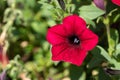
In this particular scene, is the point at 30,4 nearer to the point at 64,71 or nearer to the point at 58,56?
the point at 64,71

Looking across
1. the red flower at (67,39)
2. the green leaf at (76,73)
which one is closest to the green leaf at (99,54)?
the red flower at (67,39)

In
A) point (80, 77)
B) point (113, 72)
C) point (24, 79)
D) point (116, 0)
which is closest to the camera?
point (116, 0)

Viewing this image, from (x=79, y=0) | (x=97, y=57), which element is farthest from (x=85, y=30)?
(x=79, y=0)

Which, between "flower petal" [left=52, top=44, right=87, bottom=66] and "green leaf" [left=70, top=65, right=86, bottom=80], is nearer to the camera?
"flower petal" [left=52, top=44, right=87, bottom=66]

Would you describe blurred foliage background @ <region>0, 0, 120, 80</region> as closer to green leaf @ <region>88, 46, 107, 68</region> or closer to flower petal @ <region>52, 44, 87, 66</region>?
green leaf @ <region>88, 46, 107, 68</region>

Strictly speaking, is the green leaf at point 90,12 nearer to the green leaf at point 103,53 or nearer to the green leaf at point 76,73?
the green leaf at point 103,53

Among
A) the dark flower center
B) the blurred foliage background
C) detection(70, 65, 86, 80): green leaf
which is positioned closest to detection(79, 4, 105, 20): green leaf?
the blurred foliage background
